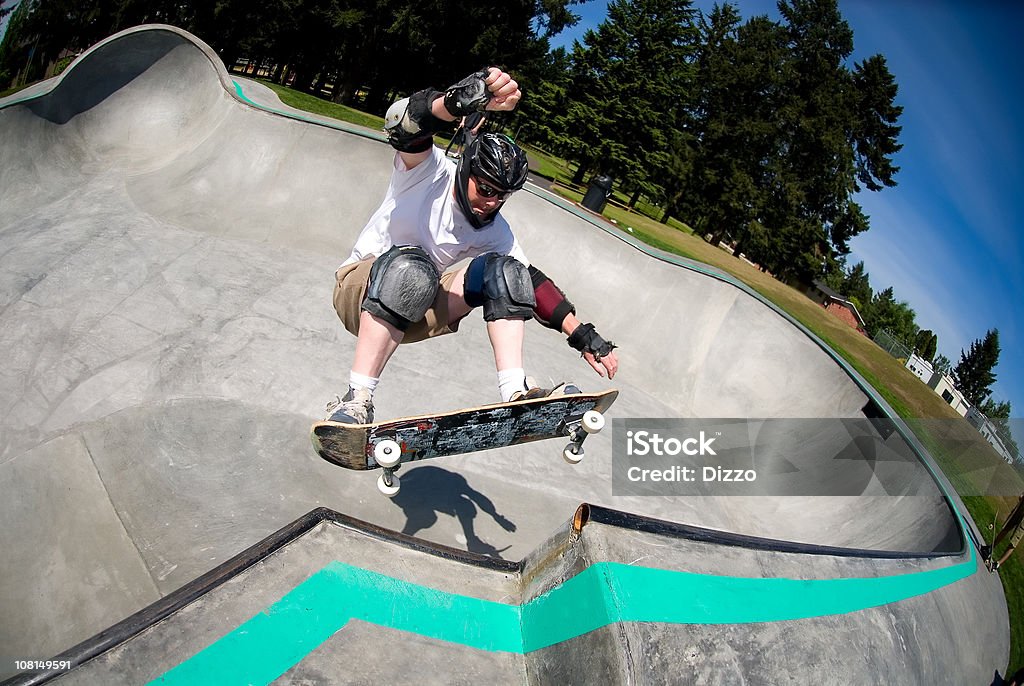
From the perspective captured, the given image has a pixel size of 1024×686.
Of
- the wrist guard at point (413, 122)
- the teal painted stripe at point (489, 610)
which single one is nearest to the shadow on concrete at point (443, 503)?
the teal painted stripe at point (489, 610)

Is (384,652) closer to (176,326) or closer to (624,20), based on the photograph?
(176,326)

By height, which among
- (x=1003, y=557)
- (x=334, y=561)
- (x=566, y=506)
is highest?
(x=1003, y=557)

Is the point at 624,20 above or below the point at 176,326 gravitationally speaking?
above

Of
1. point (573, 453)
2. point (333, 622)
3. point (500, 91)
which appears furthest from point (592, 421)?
point (500, 91)

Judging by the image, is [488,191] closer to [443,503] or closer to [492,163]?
[492,163]

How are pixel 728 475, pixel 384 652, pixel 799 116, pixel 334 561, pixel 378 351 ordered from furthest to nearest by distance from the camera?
pixel 799 116
pixel 728 475
pixel 378 351
pixel 334 561
pixel 384 652

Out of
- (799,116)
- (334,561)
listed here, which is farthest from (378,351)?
(799,116)

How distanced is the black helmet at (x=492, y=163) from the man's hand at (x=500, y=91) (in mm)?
237

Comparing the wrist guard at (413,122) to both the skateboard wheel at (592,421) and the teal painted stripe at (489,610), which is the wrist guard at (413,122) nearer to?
the skateboard wheel at (592,421)

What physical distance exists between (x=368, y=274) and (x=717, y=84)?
52216mm

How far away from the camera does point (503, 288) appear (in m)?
3.85

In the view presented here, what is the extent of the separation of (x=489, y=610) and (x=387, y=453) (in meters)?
1.05

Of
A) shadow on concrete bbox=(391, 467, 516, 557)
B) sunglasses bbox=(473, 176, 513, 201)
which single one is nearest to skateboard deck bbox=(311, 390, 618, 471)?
sunglasses bbox=(473, 176, 513, 201)

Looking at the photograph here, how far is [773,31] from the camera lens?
5181 cm
